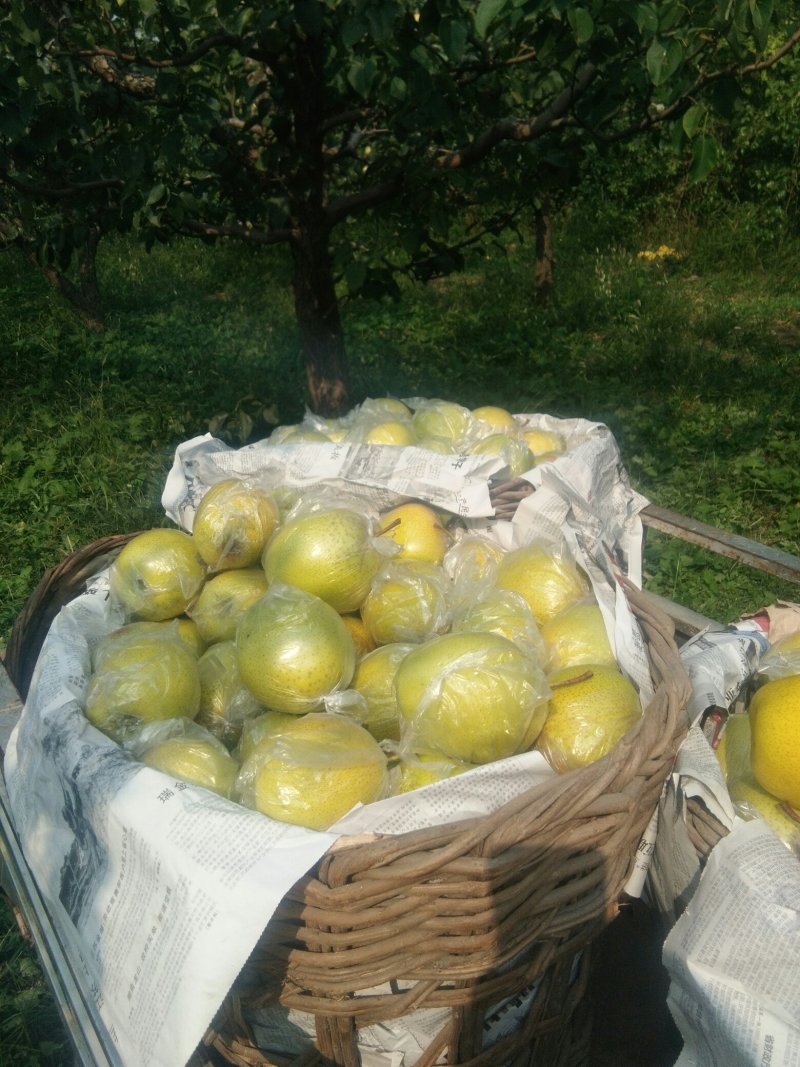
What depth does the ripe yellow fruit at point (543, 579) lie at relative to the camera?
1.69 metres

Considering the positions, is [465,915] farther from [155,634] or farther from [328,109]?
[328,109]

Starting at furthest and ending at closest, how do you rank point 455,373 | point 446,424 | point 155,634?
point 455,373, point 446,424, point 155,634

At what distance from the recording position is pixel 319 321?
3264 mm

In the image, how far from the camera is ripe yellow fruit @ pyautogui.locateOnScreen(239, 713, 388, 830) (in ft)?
3.93

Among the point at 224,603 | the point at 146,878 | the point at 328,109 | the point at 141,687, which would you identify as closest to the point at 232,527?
the point at 224,603

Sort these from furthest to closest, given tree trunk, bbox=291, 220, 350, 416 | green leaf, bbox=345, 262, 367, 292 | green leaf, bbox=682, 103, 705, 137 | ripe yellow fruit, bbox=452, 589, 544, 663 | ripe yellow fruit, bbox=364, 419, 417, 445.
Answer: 1. tree trunk, bbox=291, 220, 350, 416
2. green leaf, bbox=345, 262, 367, 292
3. ripe yellow fruit, bbox=364, 419, 417, 445
4. green leaf, bbox=682, 103, 705, 137
5. ripe yellow fruit, bbox=452, 589, 544, 663

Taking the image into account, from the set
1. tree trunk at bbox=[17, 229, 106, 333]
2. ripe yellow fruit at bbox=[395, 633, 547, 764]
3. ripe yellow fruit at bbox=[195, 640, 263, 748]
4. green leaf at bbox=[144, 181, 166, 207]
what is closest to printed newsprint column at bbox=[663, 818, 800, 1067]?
ripe yellow fruit at bbox=[395, 633, 547, 764]

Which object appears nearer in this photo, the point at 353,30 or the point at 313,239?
the point at 353,30

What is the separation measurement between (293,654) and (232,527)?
1.54 ft

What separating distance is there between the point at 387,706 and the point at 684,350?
14.9 feet

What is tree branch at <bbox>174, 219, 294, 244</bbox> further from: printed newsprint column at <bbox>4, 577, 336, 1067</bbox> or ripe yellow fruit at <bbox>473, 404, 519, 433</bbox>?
printed newsprint column at <bbox>4, 577, 336, 1067</bbox>

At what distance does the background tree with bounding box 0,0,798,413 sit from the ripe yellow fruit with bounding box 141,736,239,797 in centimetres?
135

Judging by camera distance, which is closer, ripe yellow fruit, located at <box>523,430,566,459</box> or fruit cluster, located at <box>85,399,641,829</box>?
fruit cluster, located at <box>85,399,641,829</box>

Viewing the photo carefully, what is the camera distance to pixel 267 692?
4.61 ft
